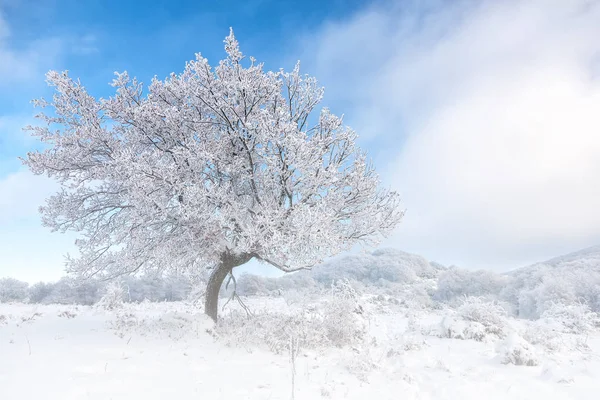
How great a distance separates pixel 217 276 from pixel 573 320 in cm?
1609

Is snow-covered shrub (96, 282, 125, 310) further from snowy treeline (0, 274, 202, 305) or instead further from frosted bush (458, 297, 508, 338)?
frosted bush (458, 297, 508, 338)

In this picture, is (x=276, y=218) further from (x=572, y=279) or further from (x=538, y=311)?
(x=572, y=279)

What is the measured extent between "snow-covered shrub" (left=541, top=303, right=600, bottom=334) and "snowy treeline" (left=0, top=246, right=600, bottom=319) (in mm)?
401

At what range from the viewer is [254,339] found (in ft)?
34.0

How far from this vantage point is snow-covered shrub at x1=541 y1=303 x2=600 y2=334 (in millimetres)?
15336

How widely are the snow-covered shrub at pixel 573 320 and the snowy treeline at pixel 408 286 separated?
0.40 metres

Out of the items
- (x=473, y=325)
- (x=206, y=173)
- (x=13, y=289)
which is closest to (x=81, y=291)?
(x=13, y=289)

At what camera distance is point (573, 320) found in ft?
52.6

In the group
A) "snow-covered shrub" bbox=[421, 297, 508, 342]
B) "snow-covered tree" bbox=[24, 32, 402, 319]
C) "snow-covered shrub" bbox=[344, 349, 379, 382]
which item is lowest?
"snow-covered shrub" bbox=[344, 349, 379, 382]

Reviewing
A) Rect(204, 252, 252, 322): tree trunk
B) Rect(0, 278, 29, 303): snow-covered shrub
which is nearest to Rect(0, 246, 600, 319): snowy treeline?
Rect(0, 278, 29, 303): snow-covered shrub

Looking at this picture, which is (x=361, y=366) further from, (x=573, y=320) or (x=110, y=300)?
(x=573, y=320)

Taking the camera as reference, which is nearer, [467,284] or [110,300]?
[110,300]

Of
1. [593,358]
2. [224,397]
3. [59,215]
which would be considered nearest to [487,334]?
[593,358]

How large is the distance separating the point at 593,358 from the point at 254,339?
31.7 ft
